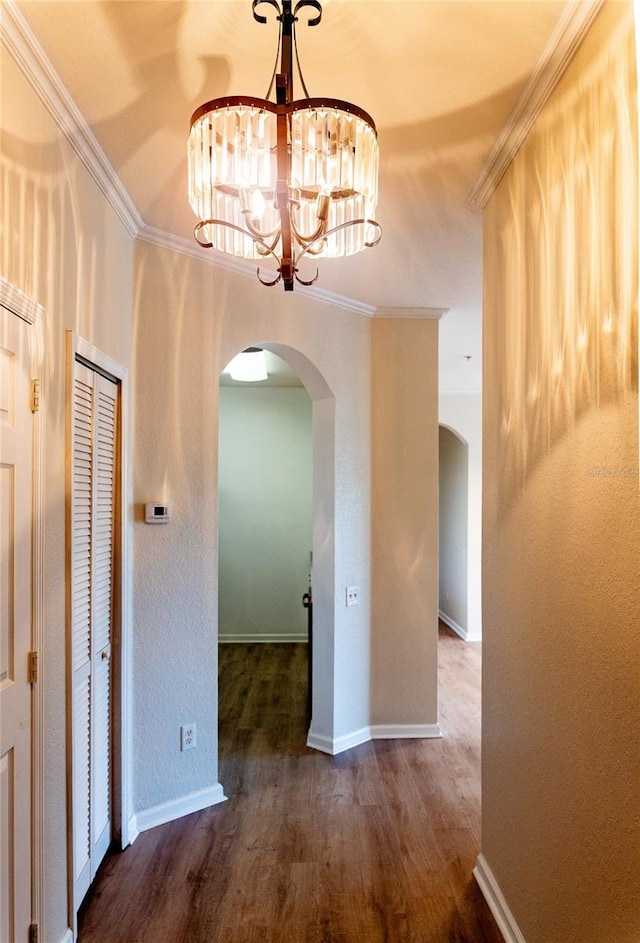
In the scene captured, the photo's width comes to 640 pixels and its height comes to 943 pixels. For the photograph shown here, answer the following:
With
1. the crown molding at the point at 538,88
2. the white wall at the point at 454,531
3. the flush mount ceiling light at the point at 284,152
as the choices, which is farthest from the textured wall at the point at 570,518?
the white wall at the point at 454,531

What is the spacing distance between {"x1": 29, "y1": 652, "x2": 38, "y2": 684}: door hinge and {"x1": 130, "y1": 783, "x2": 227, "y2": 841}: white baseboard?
1.35 m

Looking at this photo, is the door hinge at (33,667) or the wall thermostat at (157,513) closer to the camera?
the door hinge at (33,667)

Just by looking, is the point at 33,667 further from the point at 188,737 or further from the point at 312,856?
the point at 312,856

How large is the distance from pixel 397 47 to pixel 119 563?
217 cm

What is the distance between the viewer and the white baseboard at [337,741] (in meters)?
3.65

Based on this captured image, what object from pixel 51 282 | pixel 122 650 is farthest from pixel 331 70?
pixel 122 650

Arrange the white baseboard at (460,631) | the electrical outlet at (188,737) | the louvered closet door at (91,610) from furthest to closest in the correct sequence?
the white baseboard at (460,631) < the electrical outlet at (188,737) < the louvered closet door at (91,610)

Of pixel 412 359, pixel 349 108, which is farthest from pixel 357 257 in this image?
pixel 349 108

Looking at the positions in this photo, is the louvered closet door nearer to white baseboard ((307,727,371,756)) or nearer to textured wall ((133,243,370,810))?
textured wall ((133,243,370,810))

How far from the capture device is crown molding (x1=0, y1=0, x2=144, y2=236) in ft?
5.08

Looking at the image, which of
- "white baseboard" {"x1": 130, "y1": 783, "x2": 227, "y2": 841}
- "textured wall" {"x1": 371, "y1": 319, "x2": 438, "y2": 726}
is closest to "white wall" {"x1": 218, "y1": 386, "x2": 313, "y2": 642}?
"textured wall" {"x1": 371, "y1": 319, "x2": 438, "y2": 726}

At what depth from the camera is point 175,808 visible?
2875 millimetres

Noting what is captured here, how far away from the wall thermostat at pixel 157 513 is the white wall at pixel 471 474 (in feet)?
14.5

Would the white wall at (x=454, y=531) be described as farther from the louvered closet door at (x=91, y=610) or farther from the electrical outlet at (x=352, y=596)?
the louvered closet door at (x=91, y=610)
